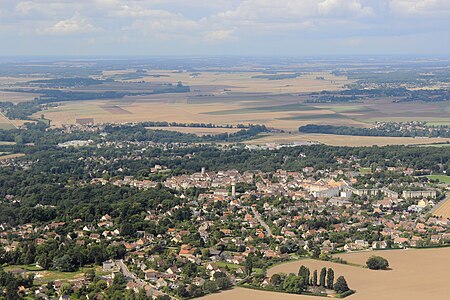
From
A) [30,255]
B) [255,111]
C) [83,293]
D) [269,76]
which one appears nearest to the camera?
[83,293]

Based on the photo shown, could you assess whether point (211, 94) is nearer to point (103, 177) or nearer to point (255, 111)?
point (255, 111)

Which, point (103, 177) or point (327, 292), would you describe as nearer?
point (327, 292)

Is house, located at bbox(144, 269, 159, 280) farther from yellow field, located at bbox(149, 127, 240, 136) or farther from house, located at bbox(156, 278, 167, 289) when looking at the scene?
yellow field, located at bbox(149, 127, 240, 136)

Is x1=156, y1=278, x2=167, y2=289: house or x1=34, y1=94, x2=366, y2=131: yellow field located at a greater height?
x1=156, y1=278, x2=167, y2=289: house

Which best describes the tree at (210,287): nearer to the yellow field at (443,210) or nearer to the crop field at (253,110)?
the yellow field at (443,210)

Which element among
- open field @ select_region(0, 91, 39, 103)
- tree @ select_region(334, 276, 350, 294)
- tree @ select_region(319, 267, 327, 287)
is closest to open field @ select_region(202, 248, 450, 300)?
tree @ select_region(334, 276, 350, 294)

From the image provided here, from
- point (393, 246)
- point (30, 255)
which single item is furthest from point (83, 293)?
point (393, 246)

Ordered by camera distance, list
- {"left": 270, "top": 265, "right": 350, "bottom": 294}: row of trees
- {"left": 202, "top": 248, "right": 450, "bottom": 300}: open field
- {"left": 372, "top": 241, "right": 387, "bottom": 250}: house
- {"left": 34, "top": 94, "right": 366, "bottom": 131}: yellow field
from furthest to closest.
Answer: {"left": 34, "top": 94, "right": 366, "bottom": 131}: yellow field, {"left": 372, "top": 241, "right": 387, "bottom": 250}: house, {"left": 270, "top": 265, "right": 350, "bottom": 294}: row of trees, {"left": 202, "top": 248, "right": 450, "bottom": 300}: open field

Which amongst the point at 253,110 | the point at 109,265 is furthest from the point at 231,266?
the point at 253,110
